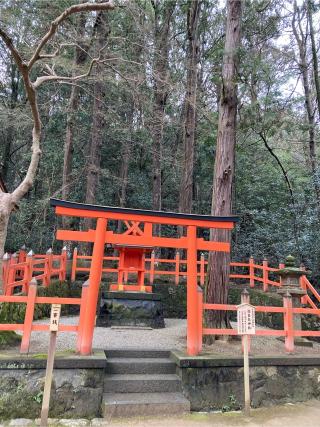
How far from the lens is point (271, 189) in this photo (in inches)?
624

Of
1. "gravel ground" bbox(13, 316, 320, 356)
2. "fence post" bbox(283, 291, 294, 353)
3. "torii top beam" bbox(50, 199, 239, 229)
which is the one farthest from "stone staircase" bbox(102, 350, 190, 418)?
"torii top beam" bbox(50, 199, 239, 229)

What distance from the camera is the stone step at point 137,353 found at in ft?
18.1

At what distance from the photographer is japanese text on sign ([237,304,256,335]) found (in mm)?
4684

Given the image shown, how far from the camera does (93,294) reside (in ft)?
16.4

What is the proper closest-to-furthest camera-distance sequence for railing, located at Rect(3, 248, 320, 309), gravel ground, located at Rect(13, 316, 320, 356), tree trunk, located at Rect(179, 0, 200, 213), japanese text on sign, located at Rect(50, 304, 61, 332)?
1. japanese text on sign, located at Rect(50, 304, 61, 332)
2. gravel ground, located at Rect(13, 316, 320, 356)
3. railing, located at Rect(3, 248, 320, 309)
4. tree trunk, located at Rect(179, 0, 200, 213)

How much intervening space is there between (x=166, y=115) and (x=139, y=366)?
12.3 m

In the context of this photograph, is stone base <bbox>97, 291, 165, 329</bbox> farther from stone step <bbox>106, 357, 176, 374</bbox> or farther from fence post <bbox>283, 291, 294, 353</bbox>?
fence post <bbox>283, 291, 294, 353</bbox>

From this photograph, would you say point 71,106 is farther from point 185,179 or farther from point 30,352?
point 30,352

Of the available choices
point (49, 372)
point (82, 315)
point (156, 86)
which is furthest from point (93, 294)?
point (156, 86)

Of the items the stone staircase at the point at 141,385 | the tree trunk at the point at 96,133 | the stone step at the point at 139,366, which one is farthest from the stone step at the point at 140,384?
the tree trunk at the point at 96,133

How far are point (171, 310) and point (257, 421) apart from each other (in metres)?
6.61

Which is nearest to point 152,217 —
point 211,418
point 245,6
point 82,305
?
point 82,305

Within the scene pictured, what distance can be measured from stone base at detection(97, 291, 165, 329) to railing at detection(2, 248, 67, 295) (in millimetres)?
1804

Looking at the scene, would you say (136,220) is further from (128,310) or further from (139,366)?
(128,310)
